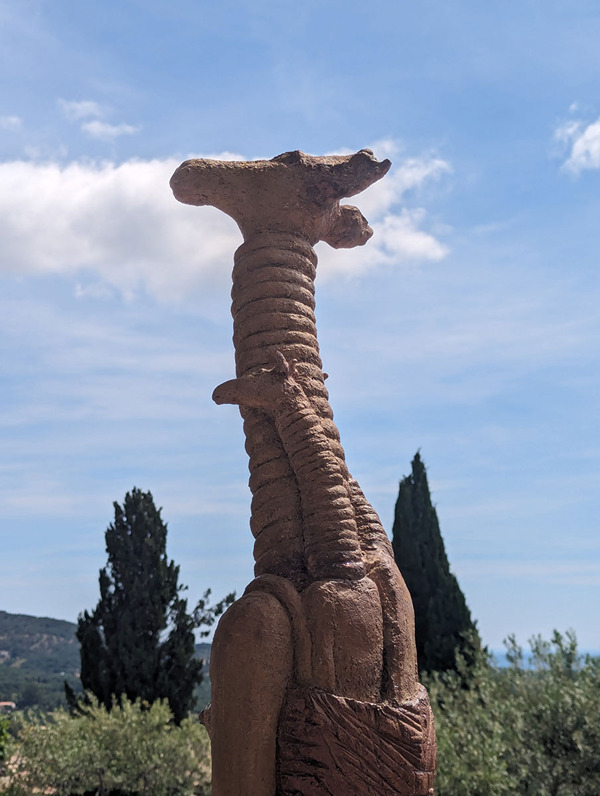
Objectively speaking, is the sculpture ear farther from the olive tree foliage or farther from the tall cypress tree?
the tall cypress tree

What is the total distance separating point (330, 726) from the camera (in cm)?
378

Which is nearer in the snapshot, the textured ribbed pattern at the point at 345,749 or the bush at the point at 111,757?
the textured ribbed pattern at the point at 345,749

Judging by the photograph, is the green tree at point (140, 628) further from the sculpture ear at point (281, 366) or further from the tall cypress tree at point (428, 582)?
the sculpture ear at point (281, 366)

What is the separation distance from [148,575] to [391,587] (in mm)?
11289

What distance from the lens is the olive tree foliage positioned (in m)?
9.49

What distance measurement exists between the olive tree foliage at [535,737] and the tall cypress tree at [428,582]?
280 centimetres

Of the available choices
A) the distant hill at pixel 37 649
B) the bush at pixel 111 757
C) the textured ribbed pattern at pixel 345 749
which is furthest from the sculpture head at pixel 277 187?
the distant hill at pixel 37 649

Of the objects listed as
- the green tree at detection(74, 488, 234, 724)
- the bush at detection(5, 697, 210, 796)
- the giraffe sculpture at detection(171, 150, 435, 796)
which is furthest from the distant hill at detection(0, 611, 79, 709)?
the giraffe sculpture at detection(171, 150, 435, 796)

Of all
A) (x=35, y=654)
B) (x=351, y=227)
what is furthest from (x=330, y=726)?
(x=35, y=654)

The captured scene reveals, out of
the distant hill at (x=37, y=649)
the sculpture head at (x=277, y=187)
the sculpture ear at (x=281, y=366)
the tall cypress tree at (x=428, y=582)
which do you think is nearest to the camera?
the sculpture ear at (x=281, y=366)

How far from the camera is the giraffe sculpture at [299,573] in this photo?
381cm

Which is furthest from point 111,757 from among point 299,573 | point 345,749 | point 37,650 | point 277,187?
point 37,650

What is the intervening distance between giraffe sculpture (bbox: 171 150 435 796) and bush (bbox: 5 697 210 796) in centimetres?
822

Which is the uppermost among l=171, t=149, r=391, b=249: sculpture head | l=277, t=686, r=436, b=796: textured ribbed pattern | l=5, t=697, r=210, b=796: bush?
l=171, t=149, r=391, b=249: sculpture head
